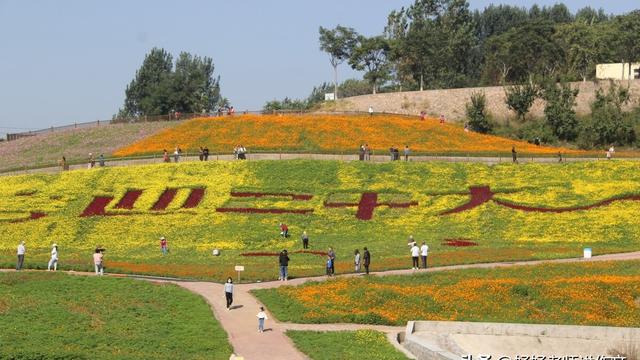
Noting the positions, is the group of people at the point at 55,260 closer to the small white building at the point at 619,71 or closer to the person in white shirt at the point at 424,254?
the person in white shirt at the point at 424,254

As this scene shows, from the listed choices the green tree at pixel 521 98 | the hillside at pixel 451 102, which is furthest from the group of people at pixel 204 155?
the green tree at pixel 521 98

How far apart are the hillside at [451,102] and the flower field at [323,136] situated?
12.9m

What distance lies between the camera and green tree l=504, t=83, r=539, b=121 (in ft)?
375

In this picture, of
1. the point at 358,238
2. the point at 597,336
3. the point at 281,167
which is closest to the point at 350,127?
the point at 281,167

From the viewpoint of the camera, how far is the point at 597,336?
130 feet

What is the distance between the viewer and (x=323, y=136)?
9756 centimetres

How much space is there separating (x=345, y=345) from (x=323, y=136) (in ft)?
199

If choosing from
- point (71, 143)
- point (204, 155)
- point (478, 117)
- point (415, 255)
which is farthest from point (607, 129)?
point (415, 255)

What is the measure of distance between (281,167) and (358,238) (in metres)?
17.0

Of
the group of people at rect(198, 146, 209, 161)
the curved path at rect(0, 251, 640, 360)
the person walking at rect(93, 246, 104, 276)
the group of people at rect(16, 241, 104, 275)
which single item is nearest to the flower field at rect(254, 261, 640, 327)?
the curved path at rect(0, 251, 640, 360)

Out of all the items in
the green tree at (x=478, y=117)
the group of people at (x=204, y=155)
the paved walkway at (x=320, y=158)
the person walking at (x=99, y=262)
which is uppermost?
the green tree at (x=478, y=117)

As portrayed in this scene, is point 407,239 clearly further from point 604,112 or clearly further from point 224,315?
point 604,112

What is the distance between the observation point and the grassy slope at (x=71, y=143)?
→ 339 ft

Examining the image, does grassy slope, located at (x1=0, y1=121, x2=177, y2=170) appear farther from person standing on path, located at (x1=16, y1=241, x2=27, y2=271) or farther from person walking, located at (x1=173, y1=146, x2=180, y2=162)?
person standing on path, located at (x1=16, y1=241, x2=27, y2=271)
